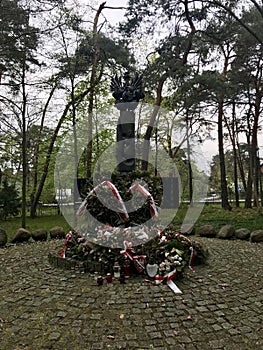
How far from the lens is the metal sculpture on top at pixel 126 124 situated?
263 inches

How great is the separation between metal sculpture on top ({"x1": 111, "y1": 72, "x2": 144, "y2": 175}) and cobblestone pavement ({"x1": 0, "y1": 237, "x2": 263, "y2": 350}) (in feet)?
8.73

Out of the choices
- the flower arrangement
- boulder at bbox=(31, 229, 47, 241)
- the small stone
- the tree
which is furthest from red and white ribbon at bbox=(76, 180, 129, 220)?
the tree

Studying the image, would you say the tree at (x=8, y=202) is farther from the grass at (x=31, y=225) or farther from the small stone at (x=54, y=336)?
the small stone at (x=54, y=336)

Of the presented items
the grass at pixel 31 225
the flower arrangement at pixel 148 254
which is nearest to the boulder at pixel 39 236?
the grass at pixel 31 225

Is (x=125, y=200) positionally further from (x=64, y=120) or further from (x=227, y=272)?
(x=64, y=120)

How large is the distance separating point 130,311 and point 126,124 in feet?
13.7

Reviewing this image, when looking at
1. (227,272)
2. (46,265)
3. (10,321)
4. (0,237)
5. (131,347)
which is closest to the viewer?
(131,347)

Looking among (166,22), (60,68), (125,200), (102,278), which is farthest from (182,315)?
(60,68)

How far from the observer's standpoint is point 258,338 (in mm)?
3102

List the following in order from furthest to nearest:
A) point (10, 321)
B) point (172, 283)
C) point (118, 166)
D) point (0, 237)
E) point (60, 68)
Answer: point (60, 68)
point (0, 237)
point (118, 166)
point (172, 283)
point (10, 321)

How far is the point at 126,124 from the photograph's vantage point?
6.76 meters

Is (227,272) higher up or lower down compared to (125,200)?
lower down

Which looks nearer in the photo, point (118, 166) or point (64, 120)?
point (118, 166)

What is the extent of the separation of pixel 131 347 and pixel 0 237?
20.3 ft
